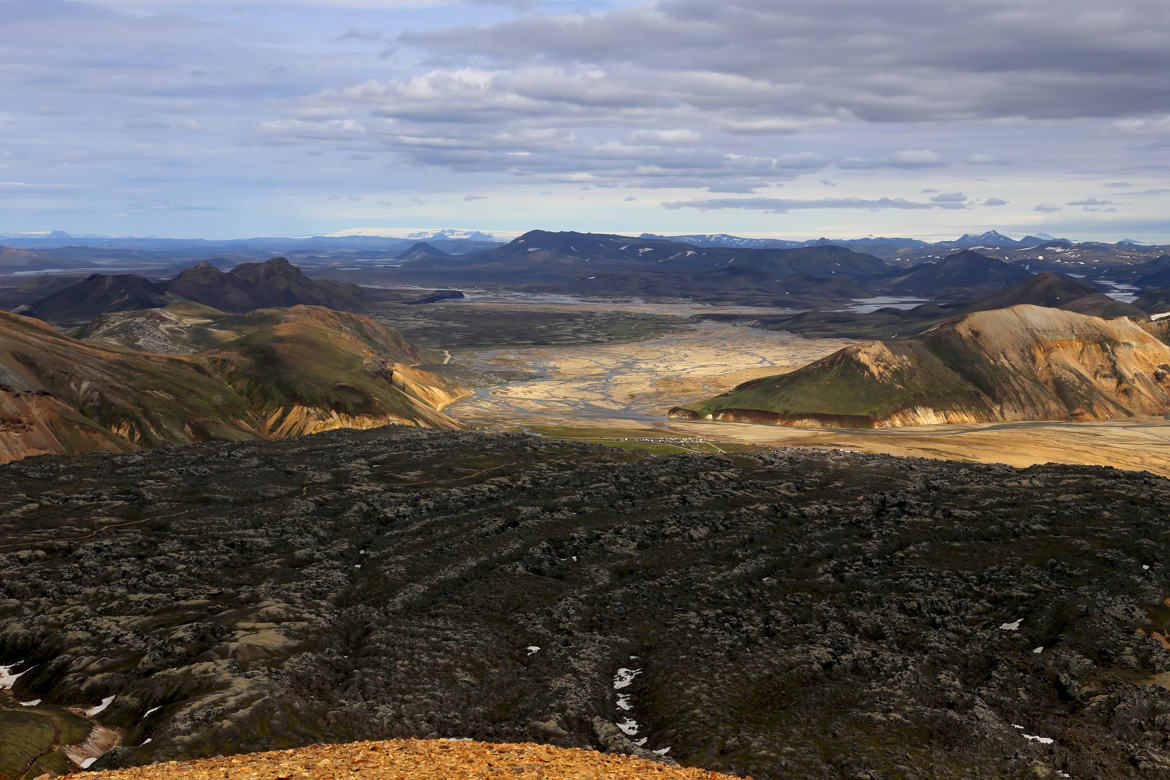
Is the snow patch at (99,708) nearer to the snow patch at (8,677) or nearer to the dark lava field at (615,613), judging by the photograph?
the dark lava field at (615,613)

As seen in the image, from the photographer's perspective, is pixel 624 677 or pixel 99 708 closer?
pixel 99 708

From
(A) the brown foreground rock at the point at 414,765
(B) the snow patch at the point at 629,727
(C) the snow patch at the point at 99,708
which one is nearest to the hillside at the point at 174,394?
(C) the snow patch at the point at 99,708

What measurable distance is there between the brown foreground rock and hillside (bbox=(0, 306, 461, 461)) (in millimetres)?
91573

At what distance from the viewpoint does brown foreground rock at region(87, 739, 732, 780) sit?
29.6m

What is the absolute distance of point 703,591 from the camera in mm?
64688

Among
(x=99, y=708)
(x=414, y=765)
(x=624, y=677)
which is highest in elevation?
(x=414, y=765)

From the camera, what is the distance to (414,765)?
101ft

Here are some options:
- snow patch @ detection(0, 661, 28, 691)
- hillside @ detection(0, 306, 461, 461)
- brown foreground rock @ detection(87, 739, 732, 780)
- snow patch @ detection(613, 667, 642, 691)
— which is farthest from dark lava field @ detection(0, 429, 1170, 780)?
hillside @ detection(0, 306, 461, 461)

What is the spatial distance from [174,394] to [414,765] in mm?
135943

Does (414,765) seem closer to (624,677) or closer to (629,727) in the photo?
(629,727)

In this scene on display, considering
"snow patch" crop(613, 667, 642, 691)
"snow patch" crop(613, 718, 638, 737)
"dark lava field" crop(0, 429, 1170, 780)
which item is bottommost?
"snow patch" crop(613, 667, 642, 691)

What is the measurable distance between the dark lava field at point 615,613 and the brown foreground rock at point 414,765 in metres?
6.08

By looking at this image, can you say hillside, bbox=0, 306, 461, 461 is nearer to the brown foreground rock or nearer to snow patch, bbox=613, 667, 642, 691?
the brown foreground rock

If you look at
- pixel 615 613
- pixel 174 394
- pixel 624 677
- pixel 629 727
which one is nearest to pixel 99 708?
pixel 629 727
